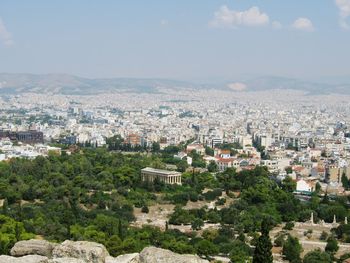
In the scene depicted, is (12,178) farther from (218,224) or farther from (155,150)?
(155,150)

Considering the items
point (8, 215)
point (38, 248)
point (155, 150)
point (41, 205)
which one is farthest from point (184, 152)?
point (38, 248)

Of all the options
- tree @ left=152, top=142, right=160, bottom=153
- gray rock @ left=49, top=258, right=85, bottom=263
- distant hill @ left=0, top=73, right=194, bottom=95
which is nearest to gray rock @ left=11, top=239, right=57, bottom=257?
gray rock @ left=49, top=258, right=85, bottom=263

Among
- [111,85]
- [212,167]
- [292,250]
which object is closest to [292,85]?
[111,85]

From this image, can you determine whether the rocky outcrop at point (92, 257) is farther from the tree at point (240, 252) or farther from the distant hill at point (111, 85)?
the distant hill at point (111, 85)

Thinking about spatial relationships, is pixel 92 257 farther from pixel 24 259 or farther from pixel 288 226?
pixel 288 226

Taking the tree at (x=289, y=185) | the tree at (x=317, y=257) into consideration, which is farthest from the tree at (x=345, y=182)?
the tree at (x=317, y=257)
